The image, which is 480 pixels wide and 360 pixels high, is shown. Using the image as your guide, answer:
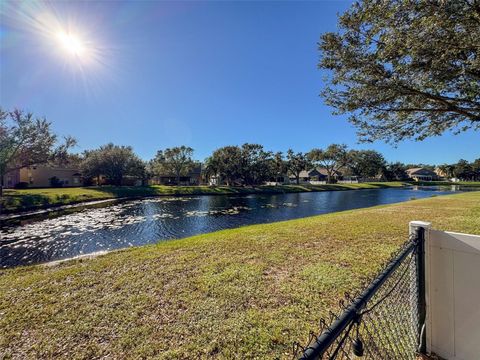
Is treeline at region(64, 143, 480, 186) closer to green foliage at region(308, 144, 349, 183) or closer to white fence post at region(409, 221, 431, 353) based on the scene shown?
green foliage at region(308, 144, 349, 183)

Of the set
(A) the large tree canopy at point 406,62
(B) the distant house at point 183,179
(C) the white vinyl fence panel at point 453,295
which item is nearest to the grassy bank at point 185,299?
(C) the white vinyl fence panel at point 453,295

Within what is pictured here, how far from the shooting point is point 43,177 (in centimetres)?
4125

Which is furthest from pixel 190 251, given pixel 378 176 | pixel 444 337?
pixel 378 176

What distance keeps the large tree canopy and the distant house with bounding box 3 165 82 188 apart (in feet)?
147

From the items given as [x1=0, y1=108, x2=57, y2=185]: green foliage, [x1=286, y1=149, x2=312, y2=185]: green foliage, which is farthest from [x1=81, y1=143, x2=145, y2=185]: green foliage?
[x1=286, y1=149, x2=312, y2=185]: green foliage

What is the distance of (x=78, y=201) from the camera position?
25156 mm

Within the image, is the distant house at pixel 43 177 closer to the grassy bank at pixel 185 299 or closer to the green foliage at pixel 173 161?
the green foliage at pixel 173 161

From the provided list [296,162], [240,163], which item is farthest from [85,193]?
[296,162]

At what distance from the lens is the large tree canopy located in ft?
15.2

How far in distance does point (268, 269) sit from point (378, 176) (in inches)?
3371

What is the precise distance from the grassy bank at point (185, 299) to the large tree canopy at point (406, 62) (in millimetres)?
4065

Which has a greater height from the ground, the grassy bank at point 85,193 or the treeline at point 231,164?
the treeline at point 231,164

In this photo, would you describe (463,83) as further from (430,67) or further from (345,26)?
(345,26)

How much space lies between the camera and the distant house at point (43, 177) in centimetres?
3681
